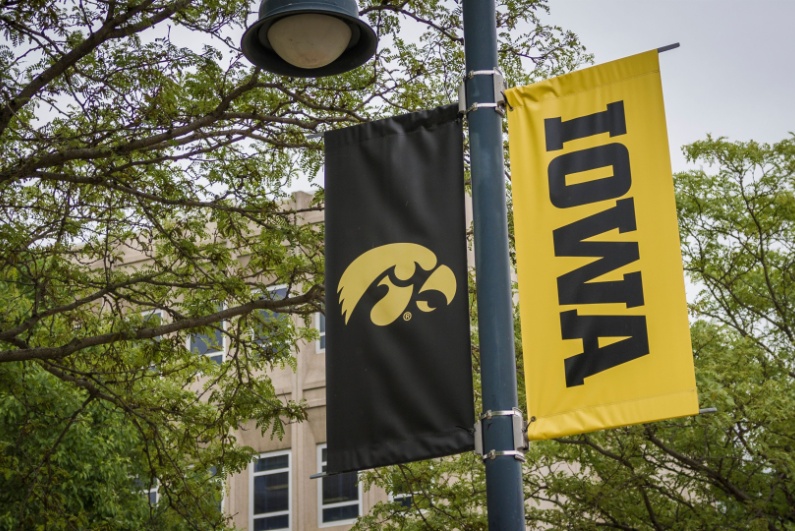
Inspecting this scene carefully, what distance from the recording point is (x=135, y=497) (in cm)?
2008

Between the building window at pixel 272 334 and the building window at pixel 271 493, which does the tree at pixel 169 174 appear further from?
the building window at pixel 271 493

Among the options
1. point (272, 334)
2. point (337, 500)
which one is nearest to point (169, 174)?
point (272, 334)

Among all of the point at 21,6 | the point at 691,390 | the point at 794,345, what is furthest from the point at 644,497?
the point at 691,390

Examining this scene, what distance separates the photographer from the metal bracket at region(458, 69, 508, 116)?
19.6 ft

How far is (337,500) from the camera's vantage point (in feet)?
91.3

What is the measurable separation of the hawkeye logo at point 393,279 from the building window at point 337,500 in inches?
862

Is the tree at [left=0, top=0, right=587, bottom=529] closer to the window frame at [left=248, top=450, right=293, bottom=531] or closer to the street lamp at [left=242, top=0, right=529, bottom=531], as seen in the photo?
the street lamp at [left=242, top=0, right=529, bottom=531]

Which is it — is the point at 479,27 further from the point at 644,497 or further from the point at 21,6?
the point at 644,497

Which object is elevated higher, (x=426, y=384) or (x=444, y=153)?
(x=444, y=153)

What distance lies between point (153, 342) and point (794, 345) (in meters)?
9.89

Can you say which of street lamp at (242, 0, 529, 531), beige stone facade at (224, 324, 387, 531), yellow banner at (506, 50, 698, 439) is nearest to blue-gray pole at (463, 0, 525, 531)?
street lamp at (242, 0, 529, 531)

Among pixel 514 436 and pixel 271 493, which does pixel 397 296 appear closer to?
pixel 514 436

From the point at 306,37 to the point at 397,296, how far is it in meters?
1.97

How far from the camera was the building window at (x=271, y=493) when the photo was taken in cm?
2838
